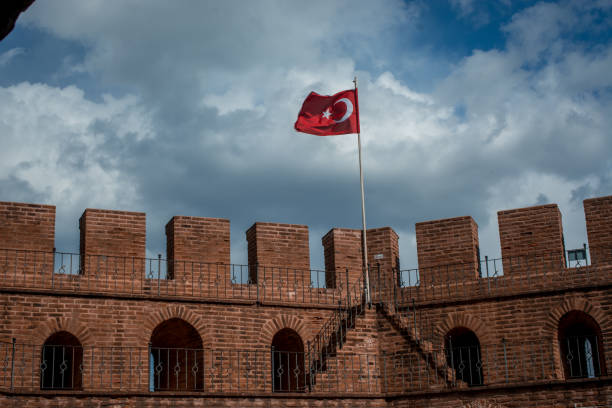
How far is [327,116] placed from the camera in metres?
20.0

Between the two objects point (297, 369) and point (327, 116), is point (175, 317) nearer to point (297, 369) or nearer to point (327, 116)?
point (297, 369)

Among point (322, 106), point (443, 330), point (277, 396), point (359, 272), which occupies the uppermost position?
point (322, 106)

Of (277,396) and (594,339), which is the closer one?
(277,396)

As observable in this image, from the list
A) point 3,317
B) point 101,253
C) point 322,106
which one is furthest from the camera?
point 322,106

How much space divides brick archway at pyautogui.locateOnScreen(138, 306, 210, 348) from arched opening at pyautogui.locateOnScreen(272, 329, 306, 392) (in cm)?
178

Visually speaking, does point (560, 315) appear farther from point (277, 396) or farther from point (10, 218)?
point (10, 218)

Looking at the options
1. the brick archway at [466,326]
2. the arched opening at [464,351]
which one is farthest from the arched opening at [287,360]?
the arched opening at [464,351]

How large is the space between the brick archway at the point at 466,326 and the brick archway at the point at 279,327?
284 centimetres

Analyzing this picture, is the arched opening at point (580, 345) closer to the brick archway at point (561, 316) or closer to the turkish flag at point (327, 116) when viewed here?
the brick archway at point (561, 316)

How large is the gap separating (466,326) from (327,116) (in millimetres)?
5563

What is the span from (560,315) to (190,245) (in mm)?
7576

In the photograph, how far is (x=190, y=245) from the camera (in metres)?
18.2

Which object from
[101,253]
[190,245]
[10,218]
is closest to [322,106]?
[190,245]

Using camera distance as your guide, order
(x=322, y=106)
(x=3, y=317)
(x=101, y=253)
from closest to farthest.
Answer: (x=3, y=317)
(x=101, y=253)
(x=322, y=106)
